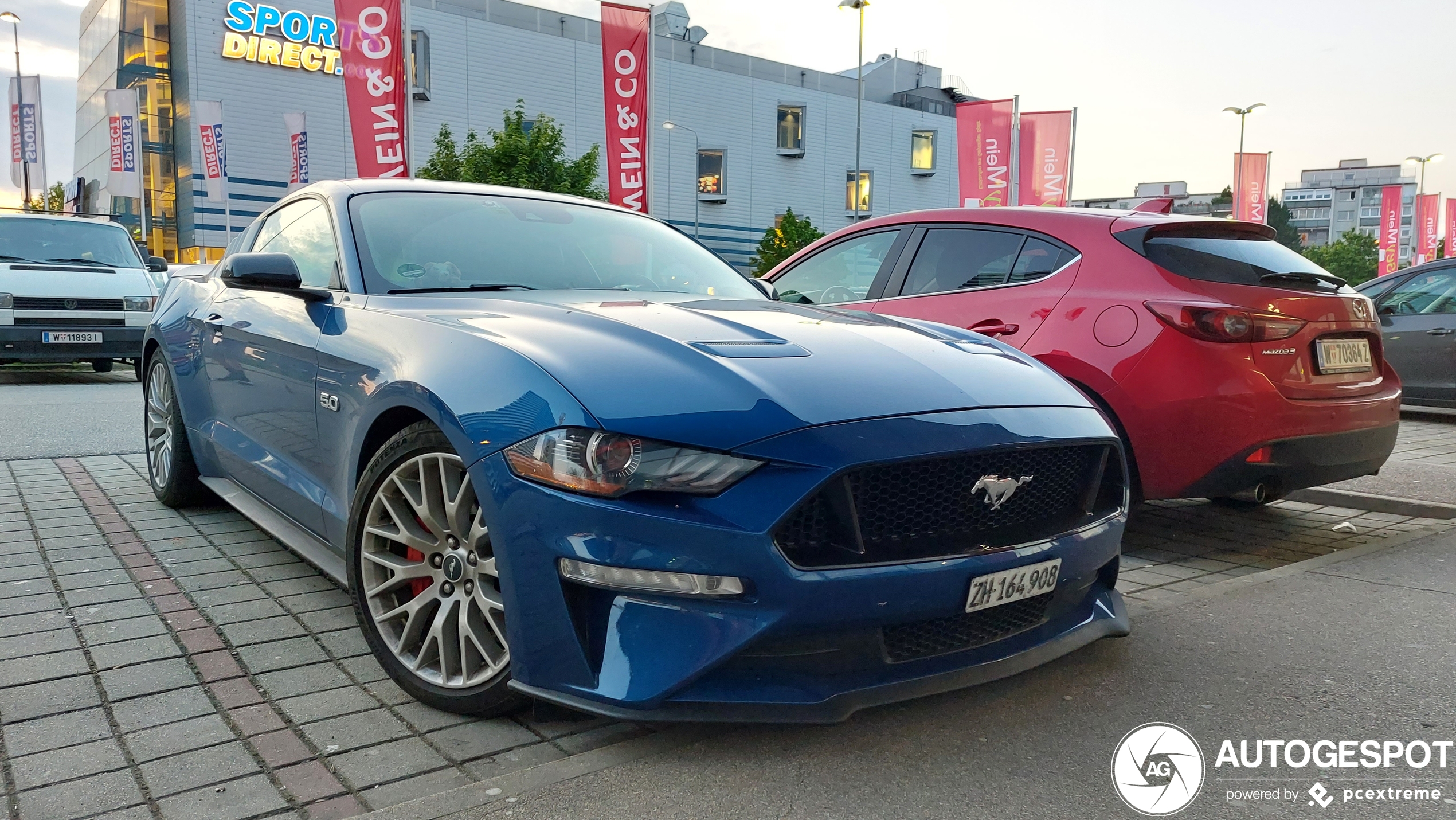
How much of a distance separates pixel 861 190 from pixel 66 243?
41.2 m

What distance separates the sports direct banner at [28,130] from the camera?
39.8 m

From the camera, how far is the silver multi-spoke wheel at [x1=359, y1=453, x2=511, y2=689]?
2523 mm

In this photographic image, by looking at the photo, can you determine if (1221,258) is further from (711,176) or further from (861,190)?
(861,190)

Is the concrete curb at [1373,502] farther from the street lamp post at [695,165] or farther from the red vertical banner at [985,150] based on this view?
the street lamp post at [695,165]

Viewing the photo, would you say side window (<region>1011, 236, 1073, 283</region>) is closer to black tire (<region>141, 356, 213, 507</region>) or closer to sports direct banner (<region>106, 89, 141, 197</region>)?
black tire (<region>141, 356, 213, 507</region>)

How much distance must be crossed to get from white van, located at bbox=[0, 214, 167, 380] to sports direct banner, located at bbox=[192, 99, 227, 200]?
17.7 m

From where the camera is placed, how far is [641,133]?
1761 cm

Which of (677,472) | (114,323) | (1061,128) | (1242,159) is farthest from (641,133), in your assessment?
(1242,159)

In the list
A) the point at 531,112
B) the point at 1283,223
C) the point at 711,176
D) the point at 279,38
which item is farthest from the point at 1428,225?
the point at 1283,223

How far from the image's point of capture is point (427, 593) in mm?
2684

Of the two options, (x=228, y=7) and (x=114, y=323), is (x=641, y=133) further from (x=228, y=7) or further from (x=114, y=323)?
(x=228, y=7)

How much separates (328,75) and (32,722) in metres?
34.4

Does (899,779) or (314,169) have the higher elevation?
(314,169)

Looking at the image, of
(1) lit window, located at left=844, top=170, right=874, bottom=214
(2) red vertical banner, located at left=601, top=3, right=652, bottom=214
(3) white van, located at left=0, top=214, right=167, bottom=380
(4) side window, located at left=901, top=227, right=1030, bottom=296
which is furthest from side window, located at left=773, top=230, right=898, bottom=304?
(1) lit window, located at left=844, top=170, right=874, bottom=214
